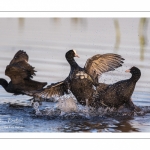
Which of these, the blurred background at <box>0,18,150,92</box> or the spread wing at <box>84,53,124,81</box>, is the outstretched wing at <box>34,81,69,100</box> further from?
the spread wing at <box>84,53,124,81</box>

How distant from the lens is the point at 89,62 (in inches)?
502

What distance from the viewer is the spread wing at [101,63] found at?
1277cm

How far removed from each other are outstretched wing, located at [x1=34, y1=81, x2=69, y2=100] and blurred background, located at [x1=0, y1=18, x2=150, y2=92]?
9.8 inches

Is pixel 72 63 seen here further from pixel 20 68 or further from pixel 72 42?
pixel 20 68

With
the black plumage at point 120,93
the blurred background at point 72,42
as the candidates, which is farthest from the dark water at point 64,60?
the black plumage at point 120,93

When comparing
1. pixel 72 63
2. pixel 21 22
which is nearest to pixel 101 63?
pixel 72 63

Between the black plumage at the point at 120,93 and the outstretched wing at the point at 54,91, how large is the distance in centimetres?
49

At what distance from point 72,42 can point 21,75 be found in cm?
89

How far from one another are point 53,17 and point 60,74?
0.92m

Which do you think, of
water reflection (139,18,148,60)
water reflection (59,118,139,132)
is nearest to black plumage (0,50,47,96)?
water reflection (59,118,139,132)

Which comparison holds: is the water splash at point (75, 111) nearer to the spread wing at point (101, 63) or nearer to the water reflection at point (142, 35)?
the spread wing at point (101, 63)

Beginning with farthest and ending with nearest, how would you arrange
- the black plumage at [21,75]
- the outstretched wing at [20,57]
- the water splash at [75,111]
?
the outstretched wing at [20,57]
the black plumage at [21,75]
the water splash at [75,111]

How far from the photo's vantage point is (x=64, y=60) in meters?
13.1
